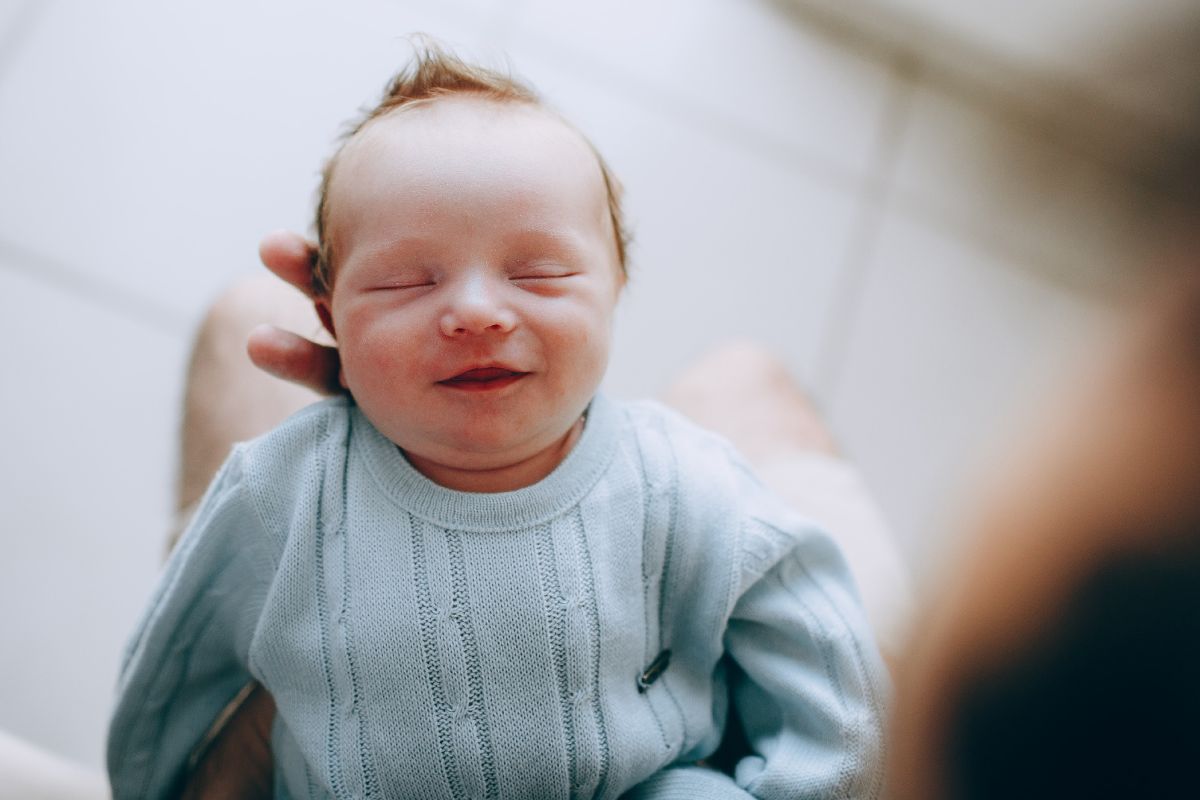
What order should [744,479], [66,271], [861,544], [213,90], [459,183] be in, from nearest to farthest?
[459,183] → [744,479] → [861,544] → [66,271] → [213,90]

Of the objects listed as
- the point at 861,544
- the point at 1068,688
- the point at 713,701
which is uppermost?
the point at 1068,688

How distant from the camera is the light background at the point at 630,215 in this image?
110 cm

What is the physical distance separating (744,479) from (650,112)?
34.8 inches

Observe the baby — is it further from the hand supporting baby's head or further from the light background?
the light background

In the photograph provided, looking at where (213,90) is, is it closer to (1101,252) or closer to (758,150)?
(758,150)

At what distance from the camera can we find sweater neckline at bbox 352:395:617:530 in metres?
0.64

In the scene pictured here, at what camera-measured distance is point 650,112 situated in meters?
1.42

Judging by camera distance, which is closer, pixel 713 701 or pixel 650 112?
pixel 713 701

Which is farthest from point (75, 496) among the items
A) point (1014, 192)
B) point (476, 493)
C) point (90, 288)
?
point (1014, 192)

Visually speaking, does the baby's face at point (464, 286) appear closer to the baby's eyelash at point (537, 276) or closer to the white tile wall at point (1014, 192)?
the baby's eyelash at point (537, 276)

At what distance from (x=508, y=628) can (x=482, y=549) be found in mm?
61

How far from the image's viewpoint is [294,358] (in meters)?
0.72

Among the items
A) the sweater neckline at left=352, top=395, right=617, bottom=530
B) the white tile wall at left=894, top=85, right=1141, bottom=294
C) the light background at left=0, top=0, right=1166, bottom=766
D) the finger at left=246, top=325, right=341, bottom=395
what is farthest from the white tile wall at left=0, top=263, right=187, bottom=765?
the white tile wall at left=894, top=85, right=1141, bottom=294

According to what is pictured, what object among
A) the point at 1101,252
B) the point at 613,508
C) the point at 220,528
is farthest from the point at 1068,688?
the point at 1101,252
